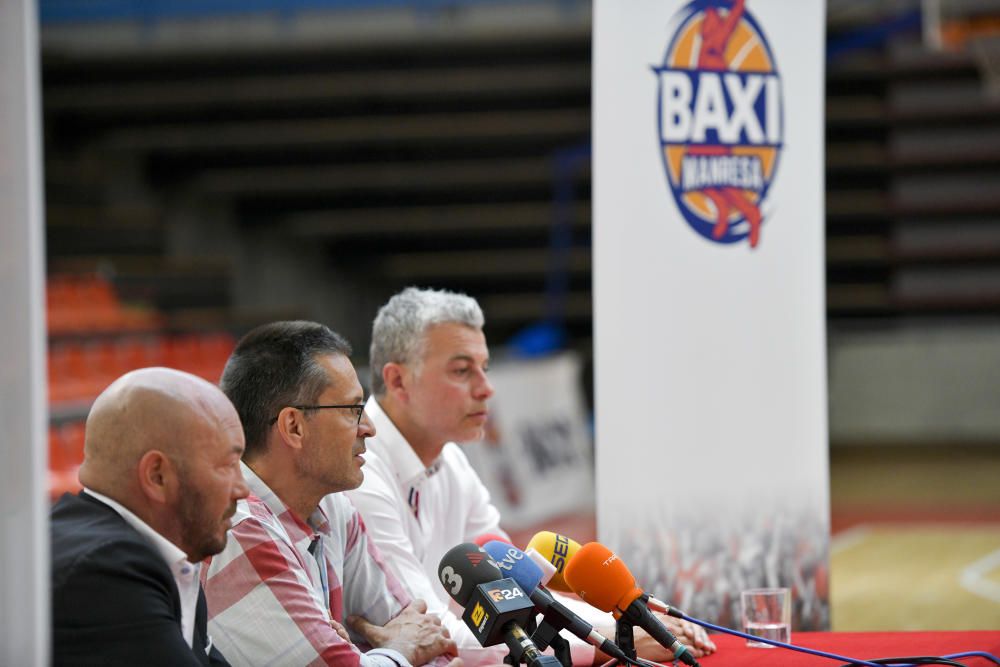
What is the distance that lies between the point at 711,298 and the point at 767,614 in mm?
1130

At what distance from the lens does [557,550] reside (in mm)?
2424

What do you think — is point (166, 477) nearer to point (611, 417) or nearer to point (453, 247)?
point (611, 417)

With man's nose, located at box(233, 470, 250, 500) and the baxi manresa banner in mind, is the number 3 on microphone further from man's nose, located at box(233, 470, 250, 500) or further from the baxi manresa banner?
the baxi manresa banner

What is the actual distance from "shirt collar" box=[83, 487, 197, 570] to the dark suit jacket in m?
0.02

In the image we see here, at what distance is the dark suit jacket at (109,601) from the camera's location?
1.74 m

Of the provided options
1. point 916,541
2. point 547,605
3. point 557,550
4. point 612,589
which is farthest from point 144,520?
point 916,541

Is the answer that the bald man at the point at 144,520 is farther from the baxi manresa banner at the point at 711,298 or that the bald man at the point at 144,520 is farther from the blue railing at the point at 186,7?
the blue railing at the point at 186,7

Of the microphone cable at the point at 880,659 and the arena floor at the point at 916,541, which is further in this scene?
the arena floor at the point at 916,541

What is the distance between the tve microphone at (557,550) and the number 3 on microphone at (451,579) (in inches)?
12.8

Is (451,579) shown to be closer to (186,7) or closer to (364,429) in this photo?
(364,429)

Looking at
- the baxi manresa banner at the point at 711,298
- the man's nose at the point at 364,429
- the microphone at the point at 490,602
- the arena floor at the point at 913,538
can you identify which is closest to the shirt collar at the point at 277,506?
the man's nose at the point at 364,429

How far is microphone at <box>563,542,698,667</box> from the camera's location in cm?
214

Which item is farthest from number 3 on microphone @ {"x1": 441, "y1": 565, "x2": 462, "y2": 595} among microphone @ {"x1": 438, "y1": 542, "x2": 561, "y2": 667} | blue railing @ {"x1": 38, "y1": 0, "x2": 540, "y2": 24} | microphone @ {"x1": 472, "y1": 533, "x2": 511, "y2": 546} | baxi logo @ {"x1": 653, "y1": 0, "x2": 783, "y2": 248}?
blue railing @ {"x1": 38, "y1": 0, "x2": 540, "y2": 24}

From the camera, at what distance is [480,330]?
10.4 feet
